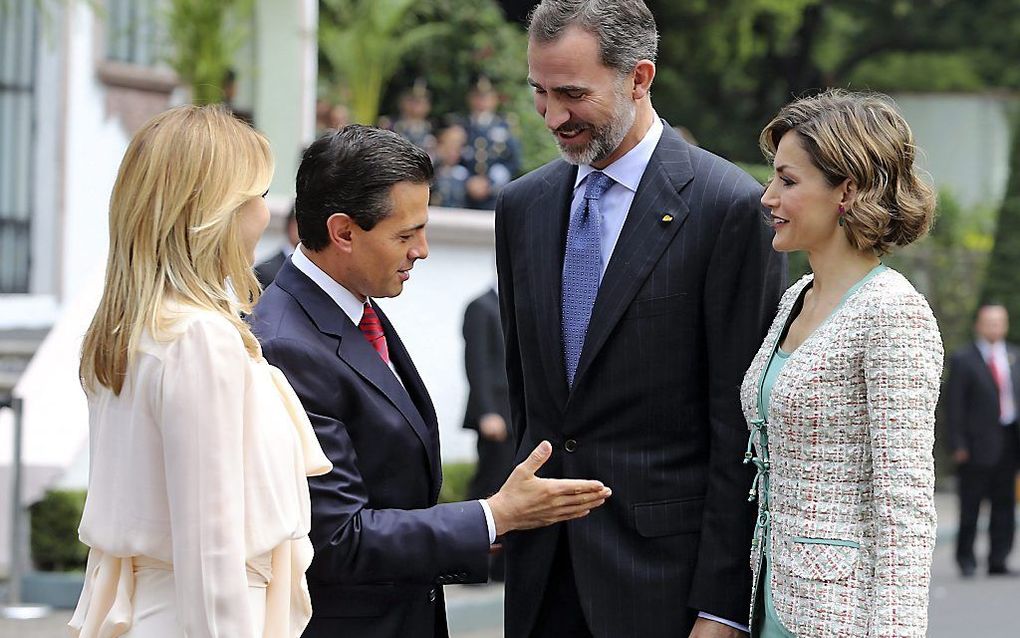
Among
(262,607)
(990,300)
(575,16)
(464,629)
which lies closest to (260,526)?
(262,607)

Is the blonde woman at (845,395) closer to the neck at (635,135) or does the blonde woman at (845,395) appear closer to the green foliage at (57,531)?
the neck at (635,135)

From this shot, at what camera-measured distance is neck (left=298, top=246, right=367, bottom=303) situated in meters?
3.30

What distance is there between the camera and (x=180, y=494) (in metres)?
2.70

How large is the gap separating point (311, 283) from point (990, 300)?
1558cm

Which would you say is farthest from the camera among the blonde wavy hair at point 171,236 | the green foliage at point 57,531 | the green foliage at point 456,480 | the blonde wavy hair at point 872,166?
the green foliage at point 456,480

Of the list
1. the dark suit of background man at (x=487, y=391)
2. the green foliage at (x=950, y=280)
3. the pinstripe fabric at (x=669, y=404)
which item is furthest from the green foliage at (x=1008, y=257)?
the pinstripe fabric at (x=669, y=404)

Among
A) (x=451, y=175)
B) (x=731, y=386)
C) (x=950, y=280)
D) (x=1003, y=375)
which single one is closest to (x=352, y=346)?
(x=731, y=386)

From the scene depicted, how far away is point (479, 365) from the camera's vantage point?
984cm

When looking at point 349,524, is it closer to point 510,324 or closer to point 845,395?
point 510,324

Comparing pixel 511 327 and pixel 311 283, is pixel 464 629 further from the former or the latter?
pixel 311 283

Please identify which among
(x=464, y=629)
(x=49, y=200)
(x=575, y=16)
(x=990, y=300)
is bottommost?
(x=464, y=629)

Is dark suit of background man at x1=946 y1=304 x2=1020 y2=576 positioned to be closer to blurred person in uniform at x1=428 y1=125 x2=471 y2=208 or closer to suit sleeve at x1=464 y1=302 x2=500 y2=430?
blurred person in uniform at x1=428 y1=125 x2=471 y2=208

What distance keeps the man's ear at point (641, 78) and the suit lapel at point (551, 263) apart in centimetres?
28

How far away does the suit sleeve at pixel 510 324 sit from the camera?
3.89 meters
